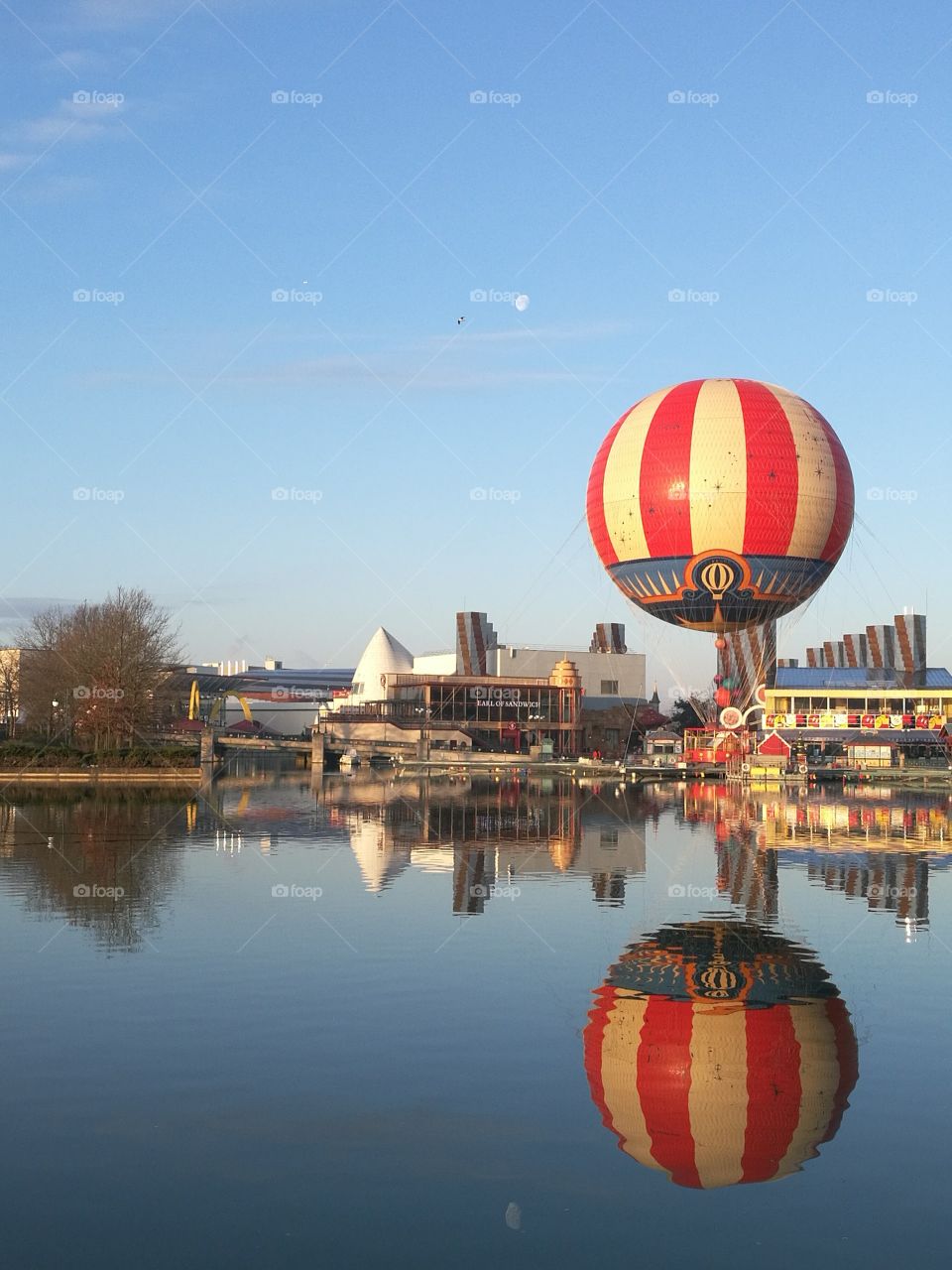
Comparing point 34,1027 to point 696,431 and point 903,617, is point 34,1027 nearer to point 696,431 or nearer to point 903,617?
point 696,431

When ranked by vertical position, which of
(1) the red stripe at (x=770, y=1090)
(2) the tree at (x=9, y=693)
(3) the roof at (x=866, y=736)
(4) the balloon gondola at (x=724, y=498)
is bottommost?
(1) the red stripe at (x=770, y=1090)

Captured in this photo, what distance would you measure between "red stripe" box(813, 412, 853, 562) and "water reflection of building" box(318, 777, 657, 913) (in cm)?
1930

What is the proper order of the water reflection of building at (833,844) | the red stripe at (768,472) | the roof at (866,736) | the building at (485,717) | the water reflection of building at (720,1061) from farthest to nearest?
the building at (485,717) → the roof at (866,736) → the red stripe at (768,472) → the water reflection of building at (833,844) → the water reflection of building at (720,1061)

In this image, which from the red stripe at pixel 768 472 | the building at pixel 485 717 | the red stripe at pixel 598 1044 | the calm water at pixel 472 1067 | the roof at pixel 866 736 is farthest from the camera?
the building at pixel 485 717

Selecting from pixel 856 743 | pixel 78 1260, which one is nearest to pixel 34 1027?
pixel 78 1260

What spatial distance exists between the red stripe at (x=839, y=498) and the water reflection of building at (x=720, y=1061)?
190 feet

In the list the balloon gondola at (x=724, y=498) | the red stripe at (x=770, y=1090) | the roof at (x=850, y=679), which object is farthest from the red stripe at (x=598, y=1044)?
the roof at (x=850, y=679)

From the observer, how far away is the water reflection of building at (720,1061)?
1720cm

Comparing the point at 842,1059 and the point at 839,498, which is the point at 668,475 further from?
the point at 842,1059

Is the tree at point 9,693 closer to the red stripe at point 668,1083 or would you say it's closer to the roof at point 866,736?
the roof at point 866,736

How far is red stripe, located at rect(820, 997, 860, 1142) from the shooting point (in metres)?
18.2

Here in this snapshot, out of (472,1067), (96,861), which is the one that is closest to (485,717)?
(96,861)

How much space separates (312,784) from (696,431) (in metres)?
35.2

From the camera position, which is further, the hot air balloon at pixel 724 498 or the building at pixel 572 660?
the building at pixel 572 660
